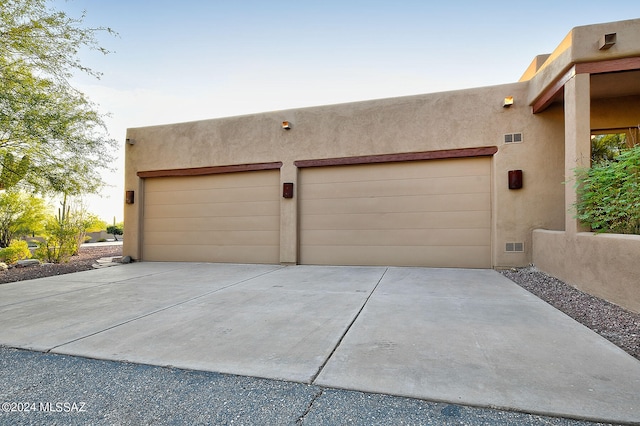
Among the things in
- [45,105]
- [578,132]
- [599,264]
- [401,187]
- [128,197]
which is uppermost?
[45,105]

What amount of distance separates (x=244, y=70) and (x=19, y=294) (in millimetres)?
6755

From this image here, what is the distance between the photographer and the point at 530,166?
562 cm

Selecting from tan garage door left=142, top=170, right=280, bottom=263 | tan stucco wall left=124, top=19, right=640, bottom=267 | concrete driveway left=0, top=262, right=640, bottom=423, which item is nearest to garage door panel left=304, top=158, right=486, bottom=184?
tan stucco wall left=124, top=19, right=640, bottom=267

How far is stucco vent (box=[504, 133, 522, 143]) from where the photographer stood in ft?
18.7

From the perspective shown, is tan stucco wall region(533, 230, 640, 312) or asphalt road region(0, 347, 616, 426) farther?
tan stucco wall region(533, 230, 640, 312)

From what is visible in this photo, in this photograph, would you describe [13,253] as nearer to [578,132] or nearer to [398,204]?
[398,204]

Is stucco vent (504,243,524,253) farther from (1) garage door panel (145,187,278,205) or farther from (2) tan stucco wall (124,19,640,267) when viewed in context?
(1) garage door panel (145,187,278,205)

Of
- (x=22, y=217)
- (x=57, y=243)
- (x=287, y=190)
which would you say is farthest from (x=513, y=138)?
(x=22, y=217)

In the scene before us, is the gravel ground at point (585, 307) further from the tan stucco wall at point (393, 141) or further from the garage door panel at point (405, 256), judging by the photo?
the tan stucco wall at point (393, 141)

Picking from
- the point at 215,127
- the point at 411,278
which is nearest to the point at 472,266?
the point at 411,278

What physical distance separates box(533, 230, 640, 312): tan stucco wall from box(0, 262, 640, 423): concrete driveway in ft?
2.25

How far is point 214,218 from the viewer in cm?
745

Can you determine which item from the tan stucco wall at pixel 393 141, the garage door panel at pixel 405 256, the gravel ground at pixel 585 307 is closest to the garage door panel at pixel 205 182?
the tan stucco wall at pixel 393 141

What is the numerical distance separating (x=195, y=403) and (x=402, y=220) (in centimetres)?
532
